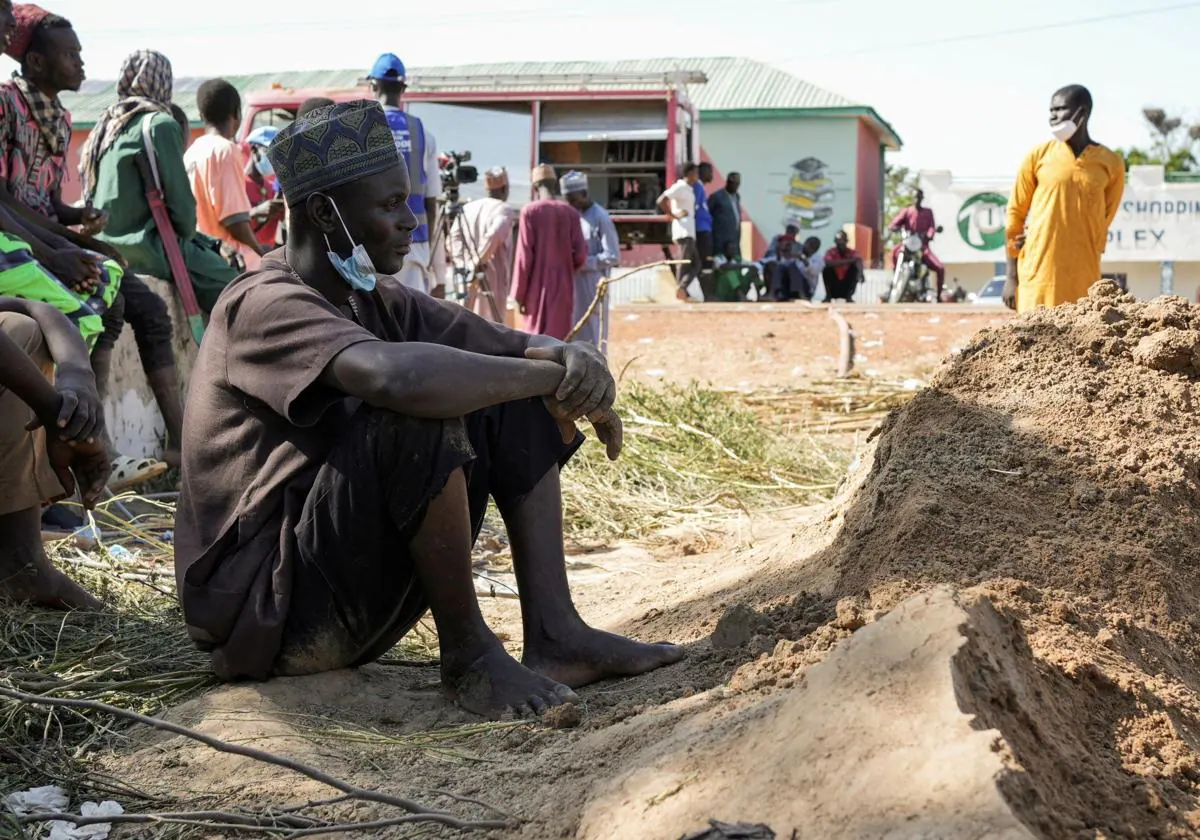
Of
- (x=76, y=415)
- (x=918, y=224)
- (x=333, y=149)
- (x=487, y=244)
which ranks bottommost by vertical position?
(x=76, y=415)

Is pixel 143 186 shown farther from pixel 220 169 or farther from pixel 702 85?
pixel 702 85

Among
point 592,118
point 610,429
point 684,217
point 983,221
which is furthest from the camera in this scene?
point 983,221

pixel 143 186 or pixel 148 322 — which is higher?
pixel 143 186

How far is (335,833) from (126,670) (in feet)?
3.38

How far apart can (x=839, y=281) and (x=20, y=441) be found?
660 inches

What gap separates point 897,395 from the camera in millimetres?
8875

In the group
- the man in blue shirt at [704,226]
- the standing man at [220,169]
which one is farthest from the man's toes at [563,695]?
the man in blue shirt at [704,226]

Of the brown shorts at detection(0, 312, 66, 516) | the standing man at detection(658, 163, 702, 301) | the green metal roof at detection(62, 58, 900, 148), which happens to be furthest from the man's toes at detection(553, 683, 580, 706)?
the green metal roof at detection(62, 58, 900, 148)

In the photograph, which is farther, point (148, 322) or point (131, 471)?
point (148, 322)

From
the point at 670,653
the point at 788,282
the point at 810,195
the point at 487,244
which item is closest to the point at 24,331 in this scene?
the point at 670,653

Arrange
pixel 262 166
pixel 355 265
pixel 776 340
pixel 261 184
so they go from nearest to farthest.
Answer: pixel 355 265 → pixel 262 166 → pixel 261 184 → pixel 776 340

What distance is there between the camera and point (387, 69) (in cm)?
680

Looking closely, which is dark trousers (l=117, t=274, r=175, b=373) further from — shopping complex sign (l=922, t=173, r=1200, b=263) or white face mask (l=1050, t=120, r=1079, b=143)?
shopping complex sign (l=922, t=173, r=1200, b=263)

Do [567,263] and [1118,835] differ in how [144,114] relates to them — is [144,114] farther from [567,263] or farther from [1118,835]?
[1118,835]
